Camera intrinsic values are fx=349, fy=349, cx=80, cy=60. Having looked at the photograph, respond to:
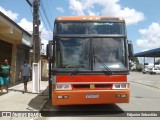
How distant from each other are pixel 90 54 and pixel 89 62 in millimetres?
284

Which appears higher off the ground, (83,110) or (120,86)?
(120,86)

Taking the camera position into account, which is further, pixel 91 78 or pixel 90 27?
pixel 90 27

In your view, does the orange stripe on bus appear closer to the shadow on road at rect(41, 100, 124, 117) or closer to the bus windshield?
the shadow on road at rect(41, 100, 124, 117)

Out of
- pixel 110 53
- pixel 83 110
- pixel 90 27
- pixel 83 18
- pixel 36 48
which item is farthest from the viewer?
pixel 36 48

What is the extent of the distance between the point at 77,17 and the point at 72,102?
3.06m

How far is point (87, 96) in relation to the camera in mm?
11500

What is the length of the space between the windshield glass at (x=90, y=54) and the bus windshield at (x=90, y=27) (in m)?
0.29

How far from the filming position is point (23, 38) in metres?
22.0

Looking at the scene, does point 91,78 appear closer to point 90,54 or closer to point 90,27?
point 90,54

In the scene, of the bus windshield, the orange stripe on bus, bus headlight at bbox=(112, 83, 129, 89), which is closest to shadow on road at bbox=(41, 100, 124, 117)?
bus headlight at bbox=(112, 83, 129, 89)

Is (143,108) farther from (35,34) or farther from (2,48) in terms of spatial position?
(2,48)

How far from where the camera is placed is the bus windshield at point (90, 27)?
12.0m

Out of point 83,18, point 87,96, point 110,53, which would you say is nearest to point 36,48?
point 83,18

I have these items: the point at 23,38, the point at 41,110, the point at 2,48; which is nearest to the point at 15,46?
the point at 2,48
